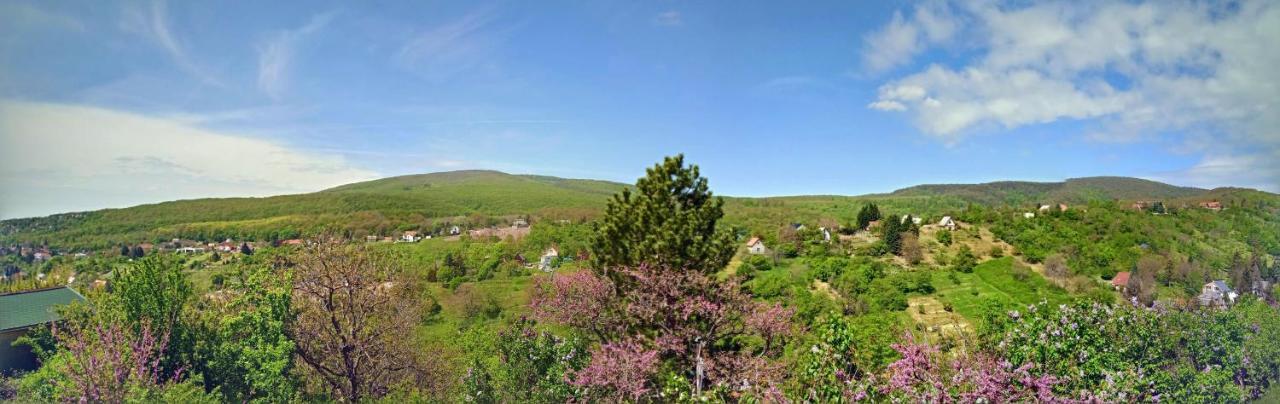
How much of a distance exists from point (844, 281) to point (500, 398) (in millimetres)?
45294

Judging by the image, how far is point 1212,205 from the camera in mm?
59406

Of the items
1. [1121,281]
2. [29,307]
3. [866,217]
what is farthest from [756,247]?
[29,307]

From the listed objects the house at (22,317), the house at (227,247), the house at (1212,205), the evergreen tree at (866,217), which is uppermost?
the house at (1212,205)

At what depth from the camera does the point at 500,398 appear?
32.0 feet

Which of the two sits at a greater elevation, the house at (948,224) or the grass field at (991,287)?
the house at (948,224)

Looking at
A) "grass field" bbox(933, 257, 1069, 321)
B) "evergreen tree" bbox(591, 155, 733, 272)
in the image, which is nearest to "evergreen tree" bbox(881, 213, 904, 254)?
"grass field" bbox(933, 257, 1069, 321)

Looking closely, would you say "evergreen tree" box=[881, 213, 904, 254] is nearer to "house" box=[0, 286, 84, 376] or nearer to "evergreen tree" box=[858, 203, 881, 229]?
"evergreen tree" box=[858, 203, 881, 229]

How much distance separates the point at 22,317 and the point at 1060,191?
15905 centimetres

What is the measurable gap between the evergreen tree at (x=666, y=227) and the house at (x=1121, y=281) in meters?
45.9

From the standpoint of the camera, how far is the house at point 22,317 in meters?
19.6

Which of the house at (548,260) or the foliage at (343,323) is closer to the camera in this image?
the foliage at (343,323)

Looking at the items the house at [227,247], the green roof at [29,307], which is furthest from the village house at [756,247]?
the house at [227,247]

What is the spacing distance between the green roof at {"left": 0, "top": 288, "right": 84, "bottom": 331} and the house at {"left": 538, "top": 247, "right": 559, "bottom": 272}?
45.8 meters

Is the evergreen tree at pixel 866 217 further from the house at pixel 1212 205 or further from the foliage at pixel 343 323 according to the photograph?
the foliage at pixel 343 323
